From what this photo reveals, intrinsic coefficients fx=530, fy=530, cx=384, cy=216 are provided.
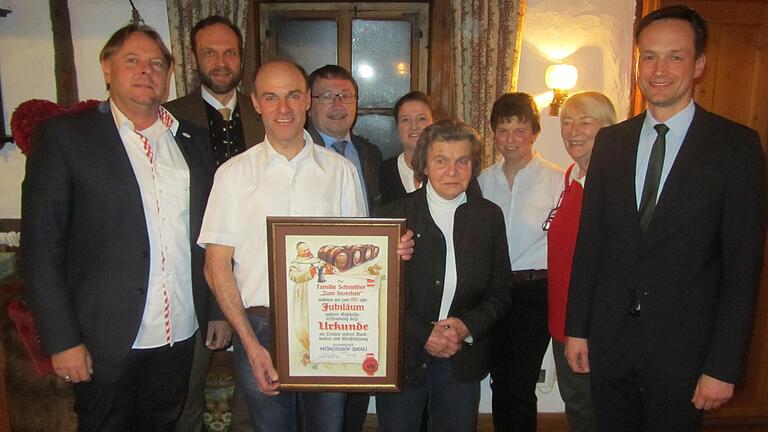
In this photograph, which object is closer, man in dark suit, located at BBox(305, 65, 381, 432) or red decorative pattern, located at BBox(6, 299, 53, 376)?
red decorative pattern, located at BBox(6, 299, 53, 376)

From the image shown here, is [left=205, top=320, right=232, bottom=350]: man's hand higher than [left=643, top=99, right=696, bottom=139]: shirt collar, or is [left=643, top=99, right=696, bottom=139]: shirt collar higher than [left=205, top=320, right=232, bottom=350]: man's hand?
[left=643, top=99, right=696, bottom=139]: shirt collar

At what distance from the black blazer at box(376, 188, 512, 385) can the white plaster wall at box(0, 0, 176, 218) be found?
8.29 feet

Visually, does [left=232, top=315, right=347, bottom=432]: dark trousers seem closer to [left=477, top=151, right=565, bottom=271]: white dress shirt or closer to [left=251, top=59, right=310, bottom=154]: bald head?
[left=251, top=59, right=310, bottom=154]: bald head

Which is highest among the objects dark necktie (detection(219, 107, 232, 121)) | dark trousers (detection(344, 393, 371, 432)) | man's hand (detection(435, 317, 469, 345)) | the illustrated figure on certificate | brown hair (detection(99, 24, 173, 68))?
brown hair (detection(99, 24, 173, 68))

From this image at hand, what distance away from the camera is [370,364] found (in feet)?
6.64

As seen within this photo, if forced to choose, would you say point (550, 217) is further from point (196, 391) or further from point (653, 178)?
point (196, 391)

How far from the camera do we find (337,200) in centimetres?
212

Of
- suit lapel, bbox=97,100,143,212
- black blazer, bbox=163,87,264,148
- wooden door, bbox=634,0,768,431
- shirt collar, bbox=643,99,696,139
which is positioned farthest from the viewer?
wooden door, bbox=634,0,768,431

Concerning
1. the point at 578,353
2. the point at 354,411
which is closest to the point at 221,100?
the point at 354,411

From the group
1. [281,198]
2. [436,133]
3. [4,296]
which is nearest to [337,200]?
[281,198]

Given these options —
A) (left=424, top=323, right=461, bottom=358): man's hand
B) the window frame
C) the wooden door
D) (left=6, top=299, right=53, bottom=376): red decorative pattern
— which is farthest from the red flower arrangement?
the wooden door

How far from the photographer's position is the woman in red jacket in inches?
96.0

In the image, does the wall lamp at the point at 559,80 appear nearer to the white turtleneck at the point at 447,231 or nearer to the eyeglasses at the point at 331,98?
the eyeglasses at the point at 331,98

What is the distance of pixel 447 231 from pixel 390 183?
0.84 metres
